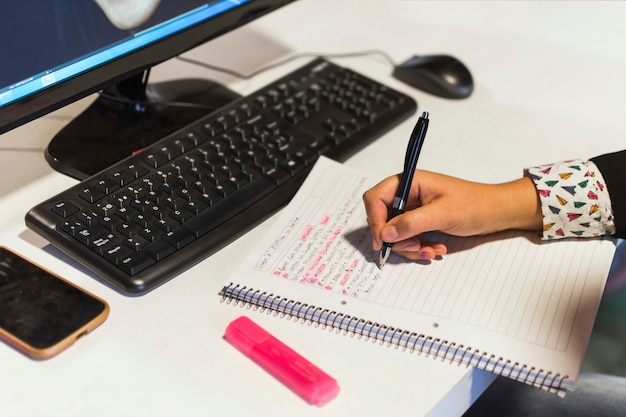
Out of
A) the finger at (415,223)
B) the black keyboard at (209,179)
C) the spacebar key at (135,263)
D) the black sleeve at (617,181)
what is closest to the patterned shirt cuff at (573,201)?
the black sleeve at (617,181)

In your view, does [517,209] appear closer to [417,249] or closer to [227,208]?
[417,249]

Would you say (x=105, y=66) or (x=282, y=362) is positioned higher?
(x=105, y=66)

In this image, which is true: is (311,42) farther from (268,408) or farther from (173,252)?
(268,408)

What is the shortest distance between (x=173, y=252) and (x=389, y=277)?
0.20 meters

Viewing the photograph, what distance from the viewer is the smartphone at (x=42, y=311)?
657 millimetres

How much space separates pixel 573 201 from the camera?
79 centimetres

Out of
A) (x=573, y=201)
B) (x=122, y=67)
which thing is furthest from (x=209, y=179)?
(x=573, y=201)

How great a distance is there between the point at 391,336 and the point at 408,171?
0.17 metres

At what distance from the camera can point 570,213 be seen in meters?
0.78

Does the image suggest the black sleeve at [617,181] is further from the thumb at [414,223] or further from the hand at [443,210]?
the thumb at [414,223]

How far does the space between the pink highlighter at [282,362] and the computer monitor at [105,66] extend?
0.97ft

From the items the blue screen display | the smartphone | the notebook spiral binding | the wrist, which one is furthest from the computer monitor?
the wrist

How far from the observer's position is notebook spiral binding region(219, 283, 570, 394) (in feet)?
2.06

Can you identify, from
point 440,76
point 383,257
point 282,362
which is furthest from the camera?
point 440,76
